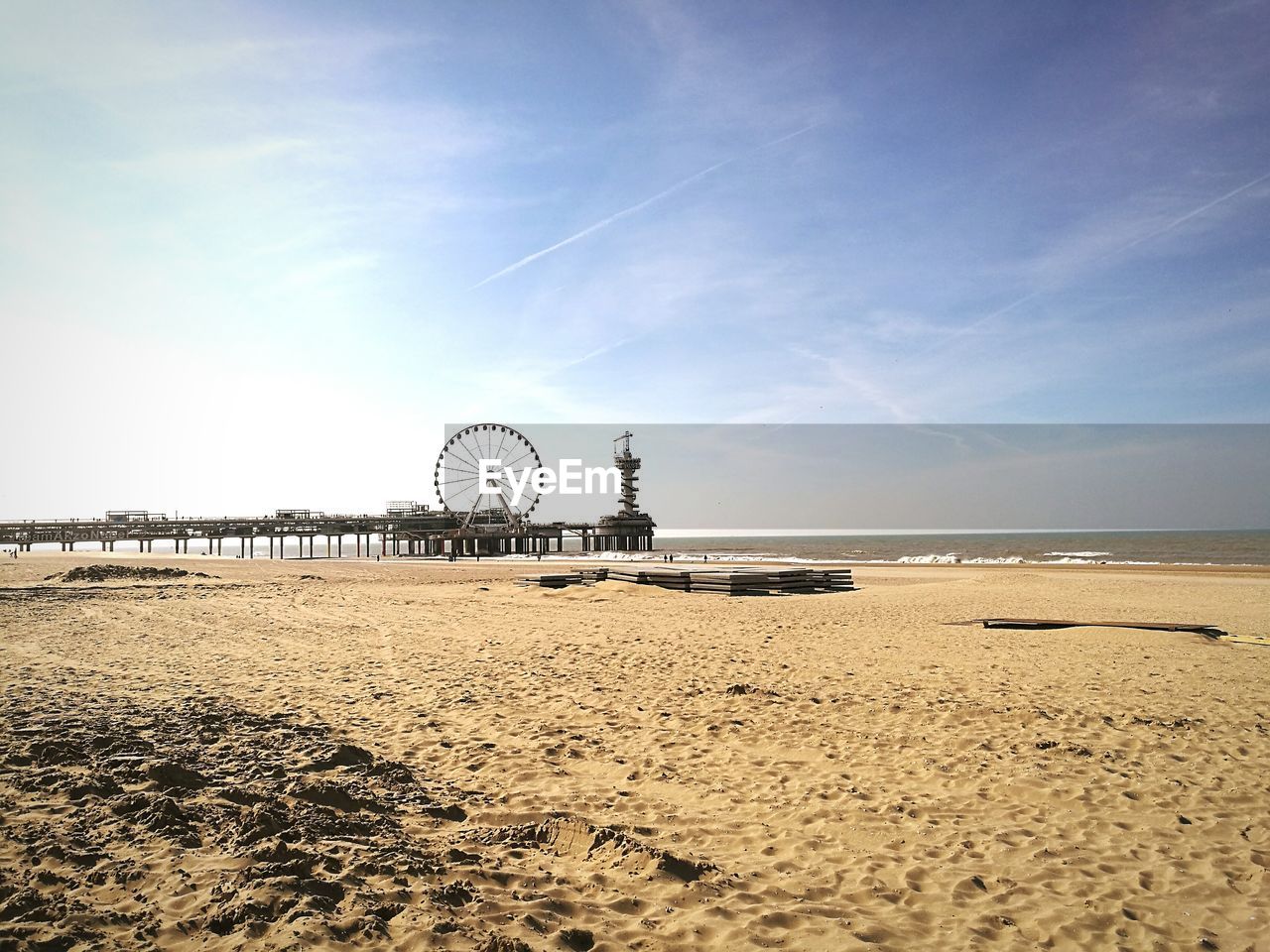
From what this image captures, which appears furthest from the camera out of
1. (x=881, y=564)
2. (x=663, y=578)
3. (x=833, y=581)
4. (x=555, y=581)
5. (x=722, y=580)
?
(x=881, y=564)

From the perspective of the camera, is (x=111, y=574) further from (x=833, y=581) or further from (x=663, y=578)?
(x=833, y=581)

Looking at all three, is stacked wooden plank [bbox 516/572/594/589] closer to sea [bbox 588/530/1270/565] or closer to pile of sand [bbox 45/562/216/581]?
pile of sand [bbox 45/562/216/581]

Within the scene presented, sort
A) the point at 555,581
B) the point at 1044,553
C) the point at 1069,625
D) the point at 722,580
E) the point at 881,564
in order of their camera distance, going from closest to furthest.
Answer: the point at 1069,625 < the point at 722,580 < the point at 555,581 < the point at 881,564 < the point at 1044,553

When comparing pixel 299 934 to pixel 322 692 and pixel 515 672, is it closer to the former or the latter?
pixel 322 692

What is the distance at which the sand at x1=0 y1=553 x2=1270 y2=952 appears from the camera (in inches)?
154

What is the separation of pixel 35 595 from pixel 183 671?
16248 mm

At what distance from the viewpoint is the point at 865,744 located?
721 cm

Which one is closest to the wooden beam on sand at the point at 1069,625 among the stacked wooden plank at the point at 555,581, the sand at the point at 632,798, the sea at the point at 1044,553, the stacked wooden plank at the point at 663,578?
the sand at the point at 632,798

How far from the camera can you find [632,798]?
19.1ft

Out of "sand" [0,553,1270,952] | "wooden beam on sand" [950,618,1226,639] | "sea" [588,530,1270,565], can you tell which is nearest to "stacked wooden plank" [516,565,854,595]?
"wooden beam on sand" [950,618,1226,639]

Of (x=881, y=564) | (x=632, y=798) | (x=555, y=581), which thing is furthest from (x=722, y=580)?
(x=881, y=564)

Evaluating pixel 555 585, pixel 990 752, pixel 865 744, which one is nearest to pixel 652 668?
pixel 865 744

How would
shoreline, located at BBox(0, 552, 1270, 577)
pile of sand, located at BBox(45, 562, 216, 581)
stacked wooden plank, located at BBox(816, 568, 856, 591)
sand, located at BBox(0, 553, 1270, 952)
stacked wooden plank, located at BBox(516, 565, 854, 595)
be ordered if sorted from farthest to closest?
shoreline, located at BBox(0, 552, 1270, 577) < pile of sand, located at BBox(45, 562, 216, 581) < stacked wooden plank, located at BBox(816, 568, 856, 591) < stacked wooden plank, located at BBox(516, 565, 854, 595) < sand, located at BBox(0, 553, 1270, 952)

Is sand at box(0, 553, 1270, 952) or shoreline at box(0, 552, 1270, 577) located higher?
sand at box(0, 553, 1270, 952)
